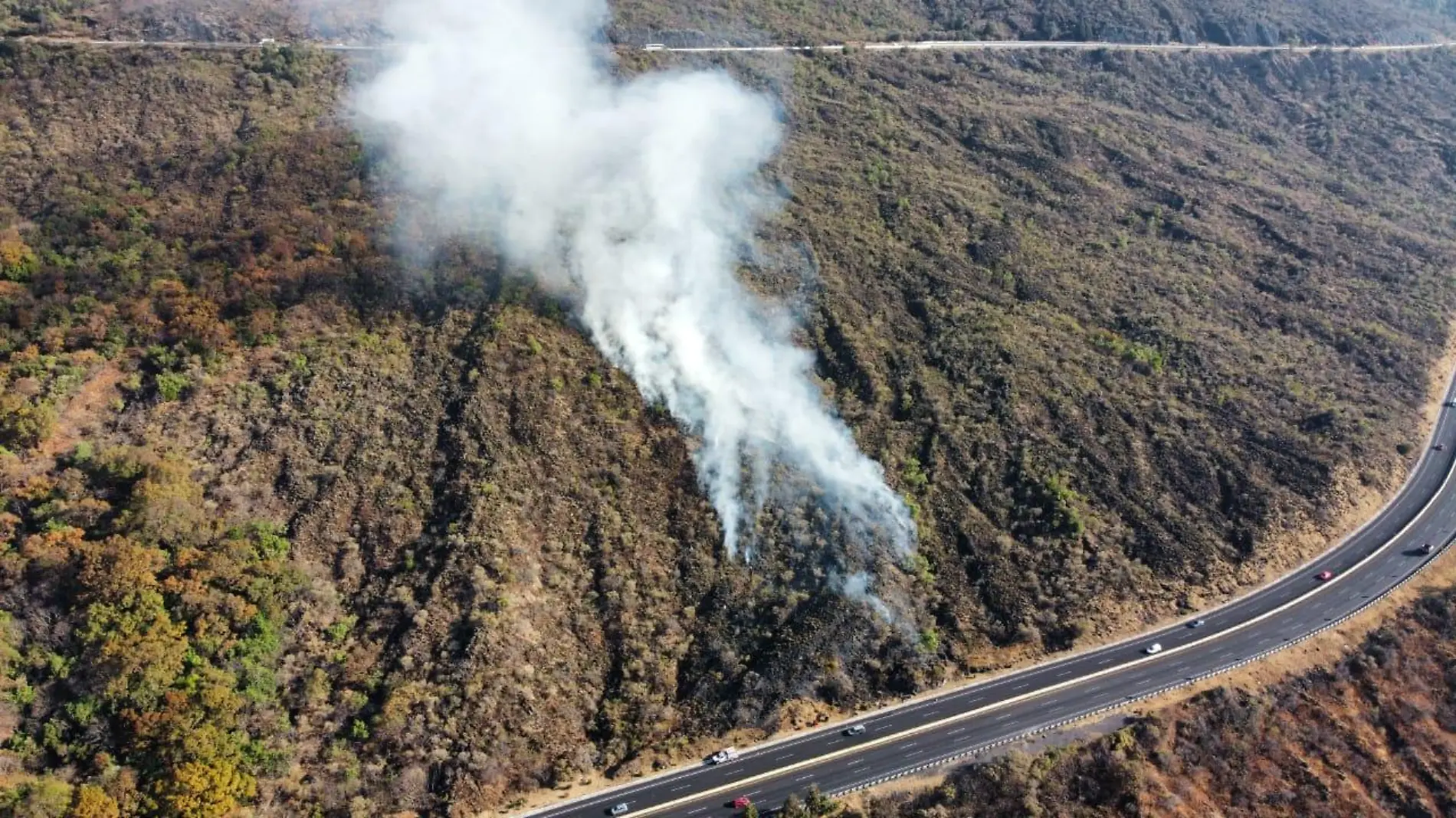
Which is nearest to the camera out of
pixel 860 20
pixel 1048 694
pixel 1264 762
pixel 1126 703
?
pixel 1264 762

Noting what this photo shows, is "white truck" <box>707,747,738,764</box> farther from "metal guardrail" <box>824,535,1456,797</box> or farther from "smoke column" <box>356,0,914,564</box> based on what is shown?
"smoke column" <box>356,0,914,564</box>

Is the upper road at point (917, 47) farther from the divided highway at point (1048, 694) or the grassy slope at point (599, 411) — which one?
the divided highway at point (1048, 694)

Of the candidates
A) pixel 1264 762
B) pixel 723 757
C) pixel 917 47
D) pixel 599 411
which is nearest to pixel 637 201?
pixel 599 411

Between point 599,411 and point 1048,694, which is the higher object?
point 599,411

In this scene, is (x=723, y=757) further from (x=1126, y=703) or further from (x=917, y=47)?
(x=917, y=47)

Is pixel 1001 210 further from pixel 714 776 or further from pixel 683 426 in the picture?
pixel 714 776

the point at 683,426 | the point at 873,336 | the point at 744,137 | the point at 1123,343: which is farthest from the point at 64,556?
the point at 1123,343
